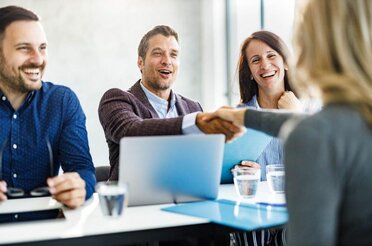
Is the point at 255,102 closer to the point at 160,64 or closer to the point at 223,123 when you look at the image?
the point at 160,64

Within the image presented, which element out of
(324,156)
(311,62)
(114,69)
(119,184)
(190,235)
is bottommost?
(190,235)

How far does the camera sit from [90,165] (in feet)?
6.85

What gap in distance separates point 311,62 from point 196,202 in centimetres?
85

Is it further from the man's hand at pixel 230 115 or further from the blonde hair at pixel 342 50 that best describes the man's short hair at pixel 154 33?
the blonde hair at pixel 342 50

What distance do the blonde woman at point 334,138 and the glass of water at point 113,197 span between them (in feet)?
2.03

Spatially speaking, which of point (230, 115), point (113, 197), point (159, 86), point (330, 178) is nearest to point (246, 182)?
point (230, 115)

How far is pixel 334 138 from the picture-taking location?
920 millimetres

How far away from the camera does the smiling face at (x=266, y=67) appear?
272 cm

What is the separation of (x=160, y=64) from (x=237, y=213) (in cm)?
146

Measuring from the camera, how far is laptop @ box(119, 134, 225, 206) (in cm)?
158

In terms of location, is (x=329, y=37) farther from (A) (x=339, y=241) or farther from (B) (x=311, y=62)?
(A) (x=339, y=241)

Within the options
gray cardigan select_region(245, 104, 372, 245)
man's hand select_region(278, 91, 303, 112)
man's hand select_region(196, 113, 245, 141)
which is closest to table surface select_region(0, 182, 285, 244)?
man's hand select_region(196, 113, 245, 141)

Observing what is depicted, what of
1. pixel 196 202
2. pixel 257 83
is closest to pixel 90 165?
pixel 196 202

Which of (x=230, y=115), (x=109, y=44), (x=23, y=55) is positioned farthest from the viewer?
(x=109, y=44)
